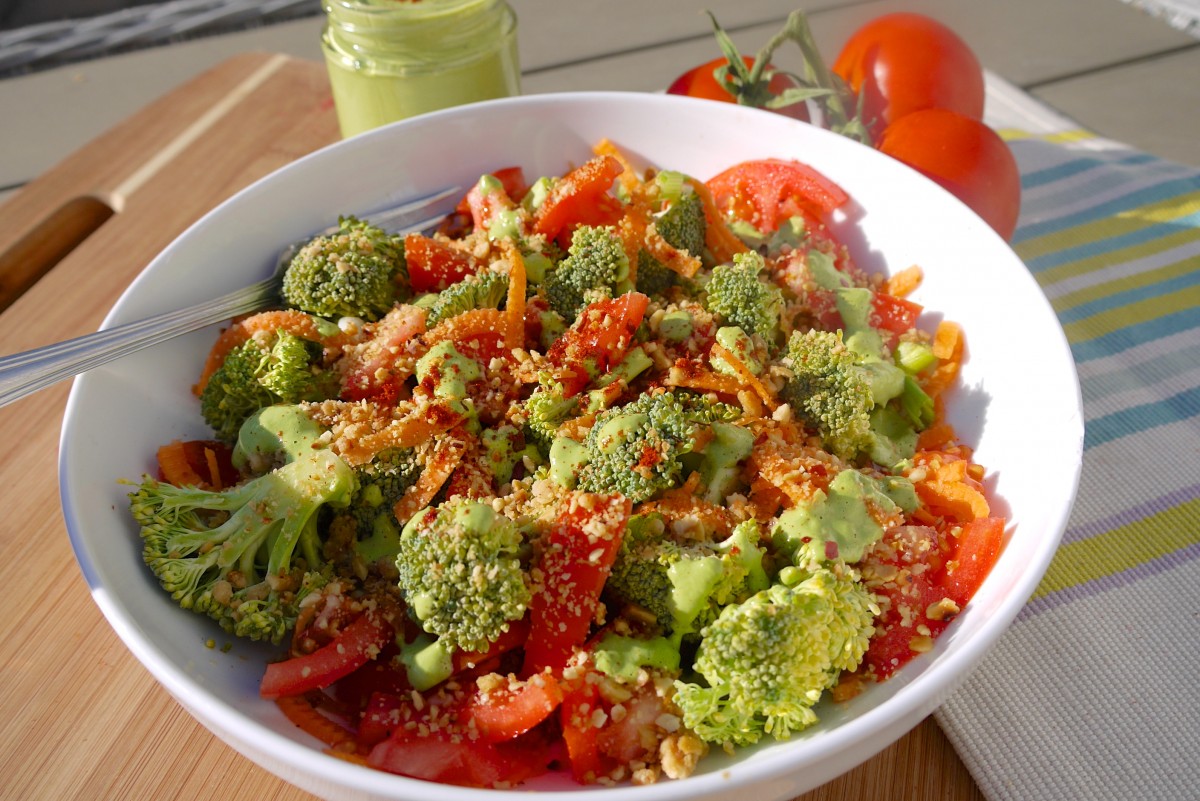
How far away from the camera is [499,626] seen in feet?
4.94

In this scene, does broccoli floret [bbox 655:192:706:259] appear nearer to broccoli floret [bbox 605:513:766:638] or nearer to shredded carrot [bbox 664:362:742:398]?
shredded carrot [bbox 664:362:742:398]

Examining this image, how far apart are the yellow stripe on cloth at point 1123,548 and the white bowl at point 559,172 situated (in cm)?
40

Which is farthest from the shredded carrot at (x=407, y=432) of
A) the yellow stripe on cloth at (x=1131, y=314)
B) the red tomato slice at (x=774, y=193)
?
the yellow stripe on cloth at (x=1131, y=314)

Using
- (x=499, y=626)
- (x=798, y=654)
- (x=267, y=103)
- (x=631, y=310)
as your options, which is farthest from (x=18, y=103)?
(x=798, y=654)

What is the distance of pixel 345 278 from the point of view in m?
2.08

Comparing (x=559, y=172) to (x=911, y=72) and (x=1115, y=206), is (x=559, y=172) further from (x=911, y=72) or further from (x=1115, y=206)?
(x=1115, y=206)

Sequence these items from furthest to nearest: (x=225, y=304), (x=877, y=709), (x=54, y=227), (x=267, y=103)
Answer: (x=267, y=103) < (x=54, y=227) < (x=225, y=304) < (x=877, y=709)

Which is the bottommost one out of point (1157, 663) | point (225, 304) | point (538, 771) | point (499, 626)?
point (1157, 663)

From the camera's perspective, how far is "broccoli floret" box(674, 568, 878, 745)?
4.61 feet

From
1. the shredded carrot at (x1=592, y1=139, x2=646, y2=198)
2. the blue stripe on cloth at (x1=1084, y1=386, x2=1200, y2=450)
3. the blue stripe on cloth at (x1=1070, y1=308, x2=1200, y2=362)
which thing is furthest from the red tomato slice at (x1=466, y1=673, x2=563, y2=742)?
the blue stripe on cloth at (x1=1070, y1=308, x2=1200, y2=362)

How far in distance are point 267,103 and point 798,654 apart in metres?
3.14

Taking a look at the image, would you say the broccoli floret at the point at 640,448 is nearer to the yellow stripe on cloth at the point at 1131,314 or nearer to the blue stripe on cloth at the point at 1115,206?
the yellow stripe on cloth at the point at 1131,314

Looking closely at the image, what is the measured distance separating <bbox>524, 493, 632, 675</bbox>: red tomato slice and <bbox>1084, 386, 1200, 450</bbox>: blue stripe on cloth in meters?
1.49

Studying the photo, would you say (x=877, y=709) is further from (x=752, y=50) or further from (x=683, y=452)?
(x=752, y=50)
